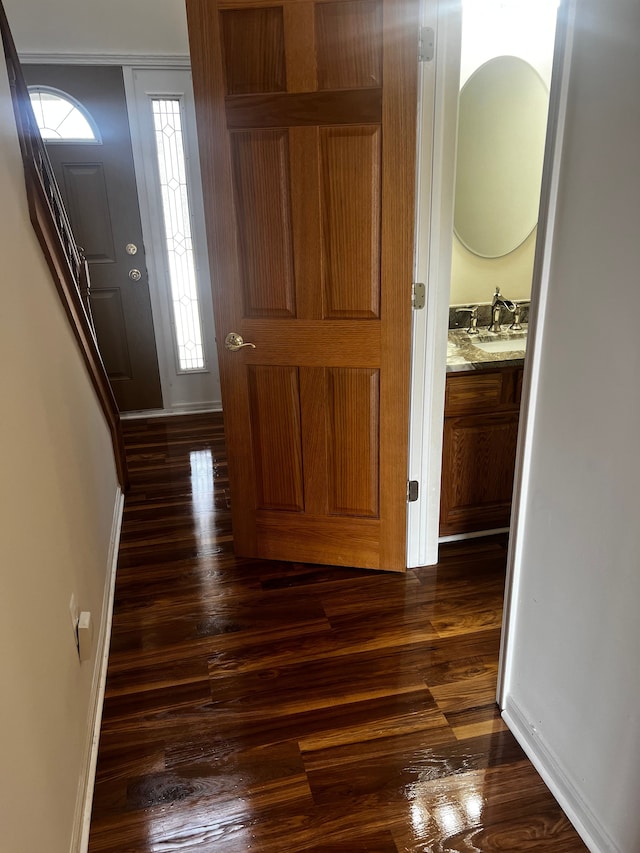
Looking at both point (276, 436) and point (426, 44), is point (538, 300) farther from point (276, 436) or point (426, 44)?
point (276, 436)

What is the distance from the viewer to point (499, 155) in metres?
2.63

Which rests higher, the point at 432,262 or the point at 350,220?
the point at 350,220

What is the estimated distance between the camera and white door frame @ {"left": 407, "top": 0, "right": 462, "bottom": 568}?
1.89 m

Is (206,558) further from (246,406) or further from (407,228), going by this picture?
(407,228)

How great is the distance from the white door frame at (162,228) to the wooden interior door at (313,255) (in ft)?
5.21

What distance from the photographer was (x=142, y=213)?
3.96 m

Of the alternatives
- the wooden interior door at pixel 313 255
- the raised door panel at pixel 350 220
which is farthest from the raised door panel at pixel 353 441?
the raised door panel at pixel 350 220

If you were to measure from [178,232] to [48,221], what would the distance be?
2069 mm

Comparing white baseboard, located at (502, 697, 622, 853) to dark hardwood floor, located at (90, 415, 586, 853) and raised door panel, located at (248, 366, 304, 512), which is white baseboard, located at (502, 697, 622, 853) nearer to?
dark hardwood floor, located at (90, 415, 586, 853)

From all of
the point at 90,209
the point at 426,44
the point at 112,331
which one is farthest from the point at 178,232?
the point at 426,44

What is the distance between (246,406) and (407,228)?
33.9 inches

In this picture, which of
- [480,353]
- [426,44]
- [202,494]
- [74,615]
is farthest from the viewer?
[202,494]

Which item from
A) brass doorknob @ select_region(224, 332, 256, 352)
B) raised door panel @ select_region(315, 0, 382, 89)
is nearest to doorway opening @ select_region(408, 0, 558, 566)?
raised door panel @ select_region(315, 0, 382, 89)

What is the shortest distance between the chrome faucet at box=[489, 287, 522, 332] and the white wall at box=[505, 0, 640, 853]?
140cm
